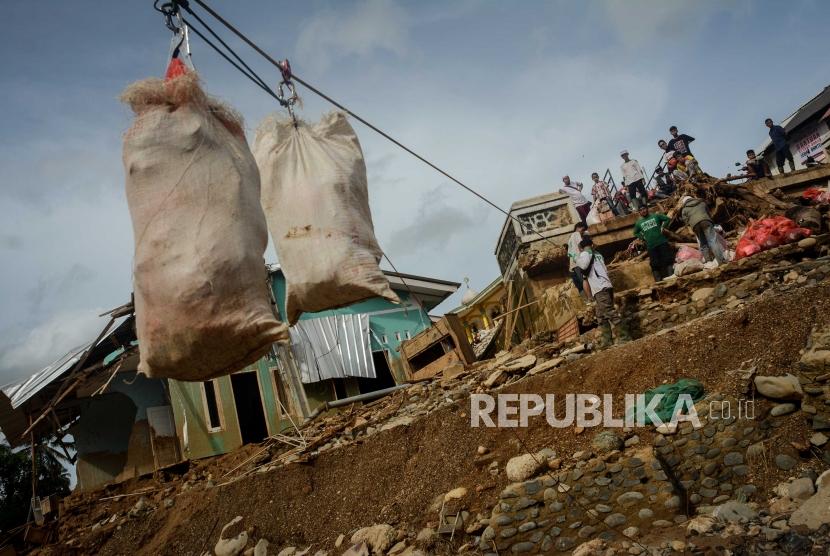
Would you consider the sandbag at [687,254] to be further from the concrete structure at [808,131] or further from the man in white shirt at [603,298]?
the concrete structure at [808,131]

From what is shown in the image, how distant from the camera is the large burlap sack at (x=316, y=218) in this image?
3.60m

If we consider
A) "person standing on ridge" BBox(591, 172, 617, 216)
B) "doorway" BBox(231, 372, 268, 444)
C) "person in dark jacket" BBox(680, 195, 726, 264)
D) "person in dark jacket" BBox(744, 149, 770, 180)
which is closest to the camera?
"person in dark jacket" BBox(680, 195, 726, 264)

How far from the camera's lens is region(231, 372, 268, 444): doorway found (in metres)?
14.0

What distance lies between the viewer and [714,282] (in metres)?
8.62

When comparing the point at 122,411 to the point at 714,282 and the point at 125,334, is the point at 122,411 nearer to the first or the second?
the point at 125,334

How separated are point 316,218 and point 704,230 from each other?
24.9 feet

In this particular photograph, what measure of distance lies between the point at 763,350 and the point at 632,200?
7.34 m

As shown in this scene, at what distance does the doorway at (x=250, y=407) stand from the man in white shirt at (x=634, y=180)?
9.12 m

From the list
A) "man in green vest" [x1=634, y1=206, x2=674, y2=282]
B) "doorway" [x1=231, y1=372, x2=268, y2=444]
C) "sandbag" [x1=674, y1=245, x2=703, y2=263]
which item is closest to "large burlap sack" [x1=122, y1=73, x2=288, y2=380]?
"man in green vest" [x1=634, y1=206, x2=674, y2=282]

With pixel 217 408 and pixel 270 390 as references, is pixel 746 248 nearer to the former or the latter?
pixel 270 390

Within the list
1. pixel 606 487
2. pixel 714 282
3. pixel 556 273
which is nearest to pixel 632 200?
→ pixel 556 273

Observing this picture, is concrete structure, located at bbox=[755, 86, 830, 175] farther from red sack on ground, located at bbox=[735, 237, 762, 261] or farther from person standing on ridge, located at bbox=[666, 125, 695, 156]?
red sack on ground, located at bbox=[735, 237, 762, 261]

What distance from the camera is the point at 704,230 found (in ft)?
30.8

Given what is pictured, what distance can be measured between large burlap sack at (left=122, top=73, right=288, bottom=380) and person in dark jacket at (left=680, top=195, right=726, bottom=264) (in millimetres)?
7916
